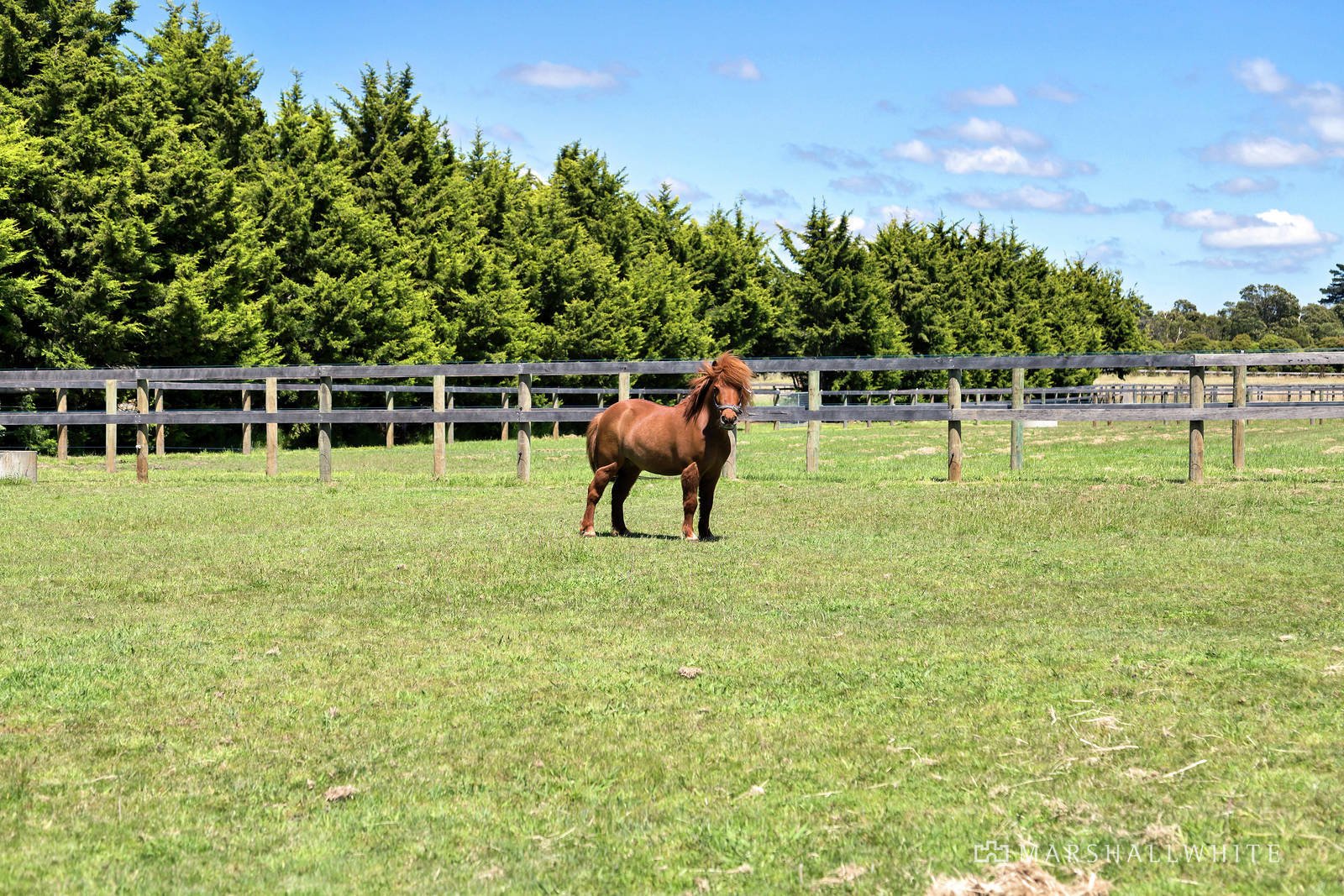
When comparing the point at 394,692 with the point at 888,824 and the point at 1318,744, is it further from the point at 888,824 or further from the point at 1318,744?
the point at 1318,744

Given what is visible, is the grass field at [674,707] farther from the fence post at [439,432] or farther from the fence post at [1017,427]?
the fence post at [439,432]

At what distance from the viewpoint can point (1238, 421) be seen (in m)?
16.9

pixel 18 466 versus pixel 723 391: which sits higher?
pixel 723 391

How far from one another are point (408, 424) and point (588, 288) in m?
8.26

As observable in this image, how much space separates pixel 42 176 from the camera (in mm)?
29391

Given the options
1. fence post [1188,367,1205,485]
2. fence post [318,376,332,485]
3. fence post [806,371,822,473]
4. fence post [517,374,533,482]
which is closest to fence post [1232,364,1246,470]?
fence post [1188,367,1205,485]

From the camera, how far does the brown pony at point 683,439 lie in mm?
11500

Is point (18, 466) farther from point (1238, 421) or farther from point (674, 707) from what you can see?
point (1238, 421)

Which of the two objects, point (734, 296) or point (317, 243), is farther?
point (734, 296)

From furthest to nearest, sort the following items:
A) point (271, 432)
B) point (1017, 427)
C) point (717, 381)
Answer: point (271, 432)
point (1017, 427)
point (717, 381)

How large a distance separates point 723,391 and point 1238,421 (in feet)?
29.1

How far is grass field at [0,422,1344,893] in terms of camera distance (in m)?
3.90

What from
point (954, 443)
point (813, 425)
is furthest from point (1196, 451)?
point (813, 425)

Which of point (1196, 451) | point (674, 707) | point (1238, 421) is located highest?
point (1238, 421)
